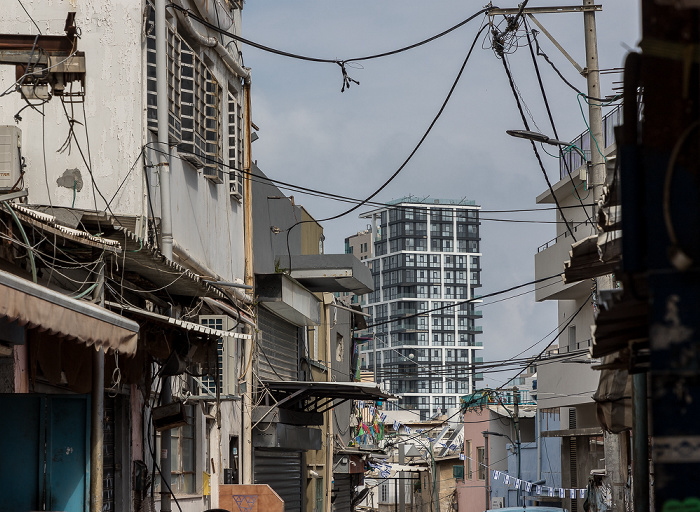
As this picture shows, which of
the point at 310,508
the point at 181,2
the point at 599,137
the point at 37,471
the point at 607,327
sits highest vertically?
the point at 181,2

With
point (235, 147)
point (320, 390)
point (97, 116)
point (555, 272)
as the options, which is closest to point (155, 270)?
point (97, 116)

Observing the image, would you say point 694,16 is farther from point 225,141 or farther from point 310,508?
point 310,508

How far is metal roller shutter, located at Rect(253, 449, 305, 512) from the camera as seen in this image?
20.7 metres

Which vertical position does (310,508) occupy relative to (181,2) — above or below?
below

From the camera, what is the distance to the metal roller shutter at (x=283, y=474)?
20734mm

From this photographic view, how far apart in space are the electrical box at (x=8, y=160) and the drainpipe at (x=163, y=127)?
2.21 m

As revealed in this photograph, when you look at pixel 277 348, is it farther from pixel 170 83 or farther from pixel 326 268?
pixel 170 83

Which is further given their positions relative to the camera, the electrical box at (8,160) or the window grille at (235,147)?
the window grille at (235,147)

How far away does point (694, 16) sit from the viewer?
2590mm

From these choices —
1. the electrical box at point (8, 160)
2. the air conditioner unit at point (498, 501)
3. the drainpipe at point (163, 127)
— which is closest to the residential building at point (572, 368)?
the air conditioner unit at point (498, 501)

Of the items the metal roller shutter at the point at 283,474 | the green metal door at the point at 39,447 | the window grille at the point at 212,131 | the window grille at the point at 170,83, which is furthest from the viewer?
the metal roller shutter at the point at 283,474

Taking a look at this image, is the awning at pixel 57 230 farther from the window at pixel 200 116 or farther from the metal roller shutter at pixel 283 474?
the metal roller shutter at pixel 283 474

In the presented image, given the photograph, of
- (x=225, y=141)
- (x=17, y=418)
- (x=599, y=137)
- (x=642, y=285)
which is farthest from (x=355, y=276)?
(x=642, y=285)

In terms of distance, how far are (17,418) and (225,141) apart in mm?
8879
